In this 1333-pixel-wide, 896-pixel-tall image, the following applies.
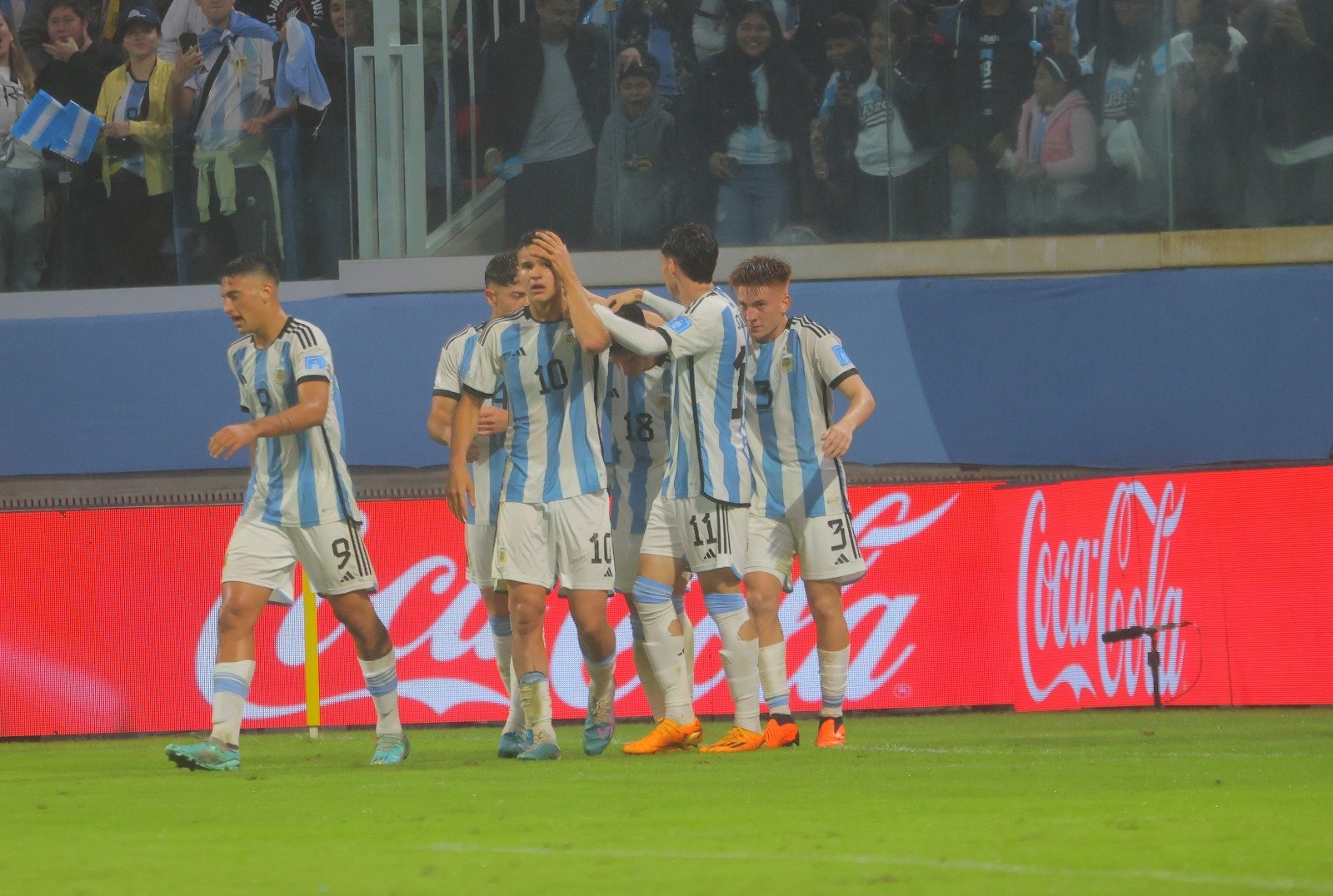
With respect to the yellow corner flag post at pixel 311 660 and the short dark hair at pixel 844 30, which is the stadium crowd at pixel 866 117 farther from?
the yellow corner flag post at pixel 311 660

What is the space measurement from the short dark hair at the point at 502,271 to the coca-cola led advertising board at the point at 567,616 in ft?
8.34

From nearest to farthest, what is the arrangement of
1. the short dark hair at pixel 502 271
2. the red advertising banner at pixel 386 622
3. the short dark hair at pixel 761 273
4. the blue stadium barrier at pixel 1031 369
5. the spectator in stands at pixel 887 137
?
the short dark hair at pixel 761 273, the short dark hair at pixel 502 271, the red advertising banner at pixel 386 622, the blue stadium barrier at pixel 1031 369, the spectator in stands at pixel 887 137

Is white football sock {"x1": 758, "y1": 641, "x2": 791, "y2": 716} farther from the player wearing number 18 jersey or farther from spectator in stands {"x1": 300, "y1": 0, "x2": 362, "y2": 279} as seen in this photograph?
spectator in stands {"x1": 300, "y1": 0, "x2": 362, "y2": 279}

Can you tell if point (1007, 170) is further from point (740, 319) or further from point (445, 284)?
point (740, 319)

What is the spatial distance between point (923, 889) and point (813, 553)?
4296 millimetres

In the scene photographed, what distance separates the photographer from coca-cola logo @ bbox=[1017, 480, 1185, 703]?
10930mm

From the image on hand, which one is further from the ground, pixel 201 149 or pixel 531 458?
pixel 201 149

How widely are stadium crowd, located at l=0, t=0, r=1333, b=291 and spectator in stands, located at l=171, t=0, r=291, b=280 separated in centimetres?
47

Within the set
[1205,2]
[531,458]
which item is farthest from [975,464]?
[531,458]

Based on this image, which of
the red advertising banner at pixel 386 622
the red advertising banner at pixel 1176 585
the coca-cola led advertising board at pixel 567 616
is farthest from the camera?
the red advertising banner at pixel 386 622

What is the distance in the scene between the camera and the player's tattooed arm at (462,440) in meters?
7.82

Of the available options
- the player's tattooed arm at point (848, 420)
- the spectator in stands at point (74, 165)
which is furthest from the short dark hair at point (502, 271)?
the spectator in stands at point (74, 165)

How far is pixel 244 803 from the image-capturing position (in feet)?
20.5

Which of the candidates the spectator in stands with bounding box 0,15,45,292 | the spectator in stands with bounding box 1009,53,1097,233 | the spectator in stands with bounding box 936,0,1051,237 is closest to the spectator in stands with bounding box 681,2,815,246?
the spectator in stands with bounding box 936,0,1051,237
